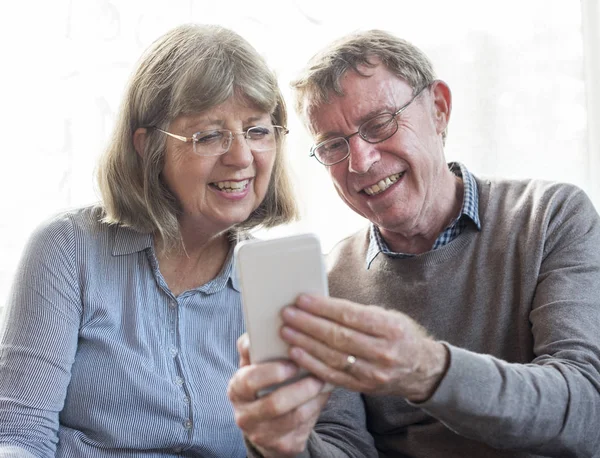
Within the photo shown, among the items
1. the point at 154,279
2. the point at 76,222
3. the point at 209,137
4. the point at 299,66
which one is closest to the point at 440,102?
the point at 209,137

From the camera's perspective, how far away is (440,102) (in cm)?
177

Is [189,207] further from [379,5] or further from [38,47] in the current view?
[379,5]

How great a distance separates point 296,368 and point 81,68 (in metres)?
1.36

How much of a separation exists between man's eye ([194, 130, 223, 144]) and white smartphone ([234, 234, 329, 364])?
568mm

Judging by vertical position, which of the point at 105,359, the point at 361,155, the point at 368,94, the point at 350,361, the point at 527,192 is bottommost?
the point at 105,359

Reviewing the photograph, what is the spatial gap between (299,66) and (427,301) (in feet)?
3.08

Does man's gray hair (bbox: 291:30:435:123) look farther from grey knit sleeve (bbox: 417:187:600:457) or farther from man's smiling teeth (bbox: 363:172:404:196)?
grey knit sleeve (bbox: 417:187:600:457)

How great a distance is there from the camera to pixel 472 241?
1643 millimetres

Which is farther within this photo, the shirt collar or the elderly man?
the shirt collar

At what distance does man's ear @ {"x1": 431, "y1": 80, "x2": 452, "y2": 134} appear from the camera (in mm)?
1745

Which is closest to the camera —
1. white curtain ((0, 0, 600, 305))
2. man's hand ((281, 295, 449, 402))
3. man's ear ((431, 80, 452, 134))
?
man's hand ((281, 295, 449, 402))

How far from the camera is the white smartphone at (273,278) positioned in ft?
3.66

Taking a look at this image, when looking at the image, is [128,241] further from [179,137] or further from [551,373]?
[551,373]

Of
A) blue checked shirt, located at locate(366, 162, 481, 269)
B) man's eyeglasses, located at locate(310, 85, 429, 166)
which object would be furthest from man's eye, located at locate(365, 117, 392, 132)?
blue checked shirt, located at locate(366, 162, 481, 269)
